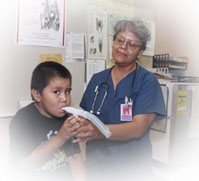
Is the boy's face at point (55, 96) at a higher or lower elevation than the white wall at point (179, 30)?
lower

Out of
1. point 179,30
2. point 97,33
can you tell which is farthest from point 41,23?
point 179,30

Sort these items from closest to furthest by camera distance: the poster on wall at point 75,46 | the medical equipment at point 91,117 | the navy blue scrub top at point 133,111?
the medical equipment at point 91,117
the navy blue scrub top at point 133,111
the poster on wall at point 75,46

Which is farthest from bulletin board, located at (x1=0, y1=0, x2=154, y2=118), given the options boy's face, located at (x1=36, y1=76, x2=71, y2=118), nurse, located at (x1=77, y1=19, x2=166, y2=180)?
boy's face, located at (x1=36, y1=76, x2=71, y2=118)

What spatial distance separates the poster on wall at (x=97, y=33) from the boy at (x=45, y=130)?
0.56m

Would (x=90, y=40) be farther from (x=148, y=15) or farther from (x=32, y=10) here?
(x=148, y=15)

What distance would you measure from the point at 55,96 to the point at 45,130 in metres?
0.14

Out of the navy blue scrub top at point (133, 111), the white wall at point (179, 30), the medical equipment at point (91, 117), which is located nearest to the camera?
the medical equipment at point (91, 117)

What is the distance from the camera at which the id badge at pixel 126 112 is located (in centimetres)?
100

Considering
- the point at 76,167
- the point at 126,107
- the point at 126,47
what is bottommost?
the point at 76,167

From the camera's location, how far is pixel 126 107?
1.00 m

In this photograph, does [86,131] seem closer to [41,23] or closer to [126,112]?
[126,112]

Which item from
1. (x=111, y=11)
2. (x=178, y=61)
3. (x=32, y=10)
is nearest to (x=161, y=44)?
(x=178, y=61)

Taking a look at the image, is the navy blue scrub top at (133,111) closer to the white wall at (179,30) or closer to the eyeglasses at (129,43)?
the eyeglasses at (129,43)

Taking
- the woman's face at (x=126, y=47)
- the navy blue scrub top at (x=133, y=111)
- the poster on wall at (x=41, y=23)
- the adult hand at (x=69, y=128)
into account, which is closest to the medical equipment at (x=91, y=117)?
the adult hand at (x=69, y=128)
